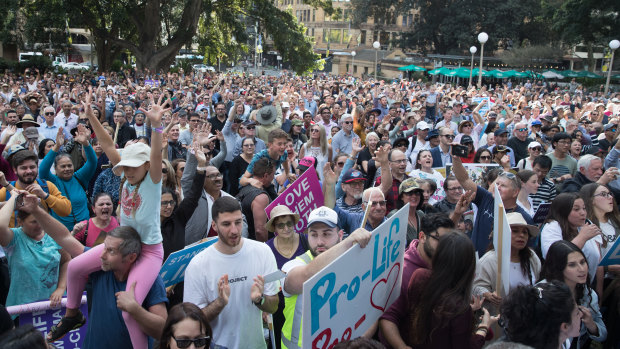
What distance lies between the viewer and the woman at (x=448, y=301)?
284 centimetres

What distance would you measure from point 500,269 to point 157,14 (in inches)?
1174

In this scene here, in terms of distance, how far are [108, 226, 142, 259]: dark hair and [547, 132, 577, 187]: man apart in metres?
5.91

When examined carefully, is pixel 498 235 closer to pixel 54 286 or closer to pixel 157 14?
pixel 54 286

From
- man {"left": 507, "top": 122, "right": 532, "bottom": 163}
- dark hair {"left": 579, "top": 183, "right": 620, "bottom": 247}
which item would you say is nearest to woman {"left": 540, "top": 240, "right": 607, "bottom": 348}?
dark hair {"left": 579, "top": 183, "right": 620, "bottom": 247}

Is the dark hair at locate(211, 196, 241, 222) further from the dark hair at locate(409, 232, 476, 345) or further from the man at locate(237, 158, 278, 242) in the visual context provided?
the man at locate(237, 158, 278, 242)

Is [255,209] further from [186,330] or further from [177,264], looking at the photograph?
[186,330]

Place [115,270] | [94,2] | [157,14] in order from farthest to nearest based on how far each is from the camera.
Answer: [157,14] < [94,2] < [115,270]

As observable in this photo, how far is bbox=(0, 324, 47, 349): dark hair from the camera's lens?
2.36 metres

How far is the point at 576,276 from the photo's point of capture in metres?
3.41

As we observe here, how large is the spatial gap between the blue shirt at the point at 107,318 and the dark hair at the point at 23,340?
695mm

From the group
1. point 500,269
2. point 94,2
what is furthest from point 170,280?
point 94,2

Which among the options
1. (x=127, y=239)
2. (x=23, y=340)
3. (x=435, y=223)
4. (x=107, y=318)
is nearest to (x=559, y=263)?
(x=435, y=223)

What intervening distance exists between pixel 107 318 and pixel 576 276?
2.98m

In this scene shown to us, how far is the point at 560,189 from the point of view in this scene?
21.8ft
